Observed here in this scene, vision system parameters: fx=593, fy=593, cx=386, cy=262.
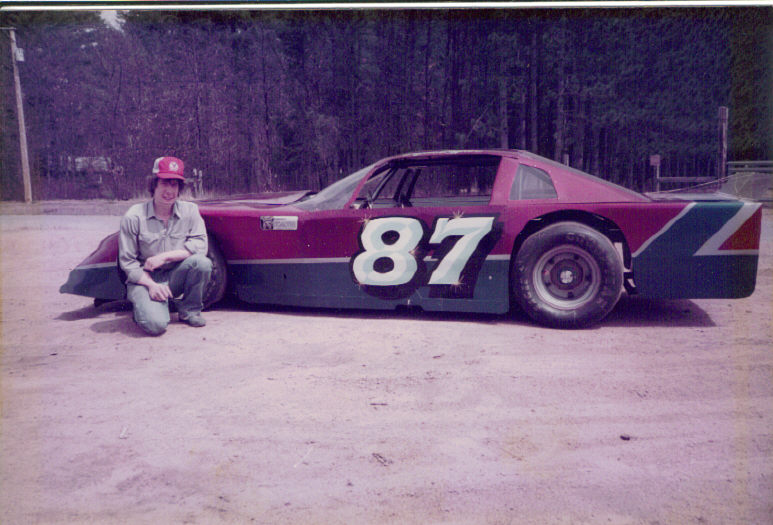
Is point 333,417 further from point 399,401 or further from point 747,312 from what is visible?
point 747,312

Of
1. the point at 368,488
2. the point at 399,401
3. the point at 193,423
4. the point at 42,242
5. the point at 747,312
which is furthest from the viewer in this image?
the point at 42,242

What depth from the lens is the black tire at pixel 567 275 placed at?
3.93m

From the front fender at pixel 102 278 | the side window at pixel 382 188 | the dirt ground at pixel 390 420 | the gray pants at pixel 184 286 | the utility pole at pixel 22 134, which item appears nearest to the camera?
the dirt ground at pixel 390 420

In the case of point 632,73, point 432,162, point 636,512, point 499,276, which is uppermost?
point 632,73

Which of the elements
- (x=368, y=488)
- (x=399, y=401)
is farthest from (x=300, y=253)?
(x=368, y=488)

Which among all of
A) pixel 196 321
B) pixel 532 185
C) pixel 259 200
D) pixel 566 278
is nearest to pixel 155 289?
pixel 196 321

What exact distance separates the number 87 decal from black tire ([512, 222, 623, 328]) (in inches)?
14.1

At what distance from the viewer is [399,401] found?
2.81 meters

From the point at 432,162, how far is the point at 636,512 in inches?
121

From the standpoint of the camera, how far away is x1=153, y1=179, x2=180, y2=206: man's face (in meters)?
4.06

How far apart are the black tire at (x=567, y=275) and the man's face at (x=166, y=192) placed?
2403mm

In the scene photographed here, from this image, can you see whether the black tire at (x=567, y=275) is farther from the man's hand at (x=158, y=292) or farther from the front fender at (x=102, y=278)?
the front fender at (x=102, y=278)

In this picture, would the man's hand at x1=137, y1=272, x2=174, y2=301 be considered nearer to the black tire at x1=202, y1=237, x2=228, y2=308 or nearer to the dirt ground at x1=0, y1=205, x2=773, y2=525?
the dirt ground at x1=0, y1=205, x2=773, y2=525

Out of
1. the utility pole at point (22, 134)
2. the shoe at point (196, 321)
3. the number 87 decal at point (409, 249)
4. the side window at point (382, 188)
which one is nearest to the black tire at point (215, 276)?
the shoe at point (196, 321)
